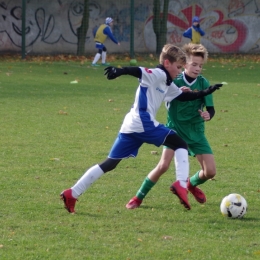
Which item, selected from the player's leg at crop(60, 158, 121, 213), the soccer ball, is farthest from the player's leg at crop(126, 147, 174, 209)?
the soccer ball

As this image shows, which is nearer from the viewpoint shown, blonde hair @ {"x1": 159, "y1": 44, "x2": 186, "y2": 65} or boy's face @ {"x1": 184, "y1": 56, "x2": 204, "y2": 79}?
blonde hair @ {"x1": 159, "y1": 44, "x2": 186, "y2": 65}

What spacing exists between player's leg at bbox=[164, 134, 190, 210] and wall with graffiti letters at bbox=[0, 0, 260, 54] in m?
23.5

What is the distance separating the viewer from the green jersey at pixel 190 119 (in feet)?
20.5

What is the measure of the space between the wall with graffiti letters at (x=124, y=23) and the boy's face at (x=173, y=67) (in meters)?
23.4

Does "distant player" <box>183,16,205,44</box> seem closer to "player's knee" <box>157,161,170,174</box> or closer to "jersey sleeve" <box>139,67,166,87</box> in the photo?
"player's knee" <box>157,161,170,174</box>

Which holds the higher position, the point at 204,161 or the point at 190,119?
the point at 190,119

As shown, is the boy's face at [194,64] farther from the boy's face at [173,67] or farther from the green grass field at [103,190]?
the green grass field at [103,190]

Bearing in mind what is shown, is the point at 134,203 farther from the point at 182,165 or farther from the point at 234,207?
the point at 234,207

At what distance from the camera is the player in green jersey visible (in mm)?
6152

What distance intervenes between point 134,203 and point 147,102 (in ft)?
3.23

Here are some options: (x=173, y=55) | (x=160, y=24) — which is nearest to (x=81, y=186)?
(x=173, y=55)

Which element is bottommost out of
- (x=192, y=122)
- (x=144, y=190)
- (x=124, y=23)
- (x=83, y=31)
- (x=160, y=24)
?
(x=124, y=23)

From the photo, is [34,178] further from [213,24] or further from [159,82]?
[213,24]

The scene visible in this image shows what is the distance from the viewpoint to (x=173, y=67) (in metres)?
5.80
